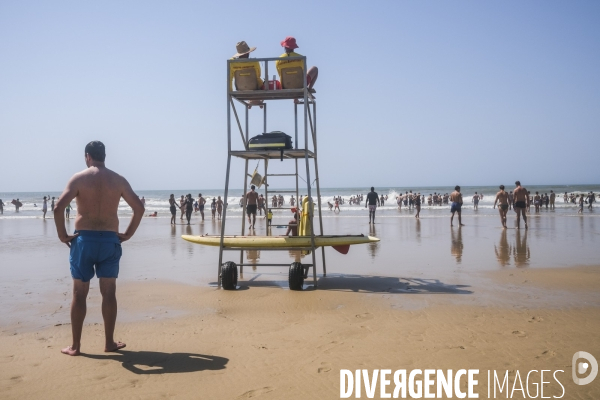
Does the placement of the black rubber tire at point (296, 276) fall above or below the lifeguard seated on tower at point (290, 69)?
below

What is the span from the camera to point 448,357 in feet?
15.5

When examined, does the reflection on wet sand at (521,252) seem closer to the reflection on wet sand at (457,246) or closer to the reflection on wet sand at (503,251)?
the reflection on wet sand at (503,251)

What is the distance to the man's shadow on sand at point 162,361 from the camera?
4.54 m

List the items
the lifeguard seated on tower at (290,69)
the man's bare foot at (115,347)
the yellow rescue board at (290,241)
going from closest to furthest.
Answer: the man's bare foot at (115,347) < the lifeguard seated on tower at (290,69) < the yellow rescue board at (290,241)

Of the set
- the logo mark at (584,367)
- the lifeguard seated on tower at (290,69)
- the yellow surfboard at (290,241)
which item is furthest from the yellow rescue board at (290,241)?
the logo mark at (584,367)

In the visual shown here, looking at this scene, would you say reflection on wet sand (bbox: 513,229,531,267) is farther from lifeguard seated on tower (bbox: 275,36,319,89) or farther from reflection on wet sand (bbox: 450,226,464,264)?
lifeguard seated on tower (bbox: 275,36,319,89)

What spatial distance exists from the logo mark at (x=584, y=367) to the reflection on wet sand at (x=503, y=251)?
251 inches

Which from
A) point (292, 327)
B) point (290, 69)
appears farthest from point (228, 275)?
point (290, 69)

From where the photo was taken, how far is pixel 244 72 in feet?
28.1

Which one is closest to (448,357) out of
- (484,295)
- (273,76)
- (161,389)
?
(161,389)

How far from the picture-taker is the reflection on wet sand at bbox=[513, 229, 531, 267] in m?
11.3

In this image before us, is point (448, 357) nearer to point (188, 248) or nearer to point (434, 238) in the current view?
point (188, 248)

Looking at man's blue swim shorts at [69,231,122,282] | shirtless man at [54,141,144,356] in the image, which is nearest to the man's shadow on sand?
shirtless man at [54,141,144,356]

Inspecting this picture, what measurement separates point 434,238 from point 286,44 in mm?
10730
